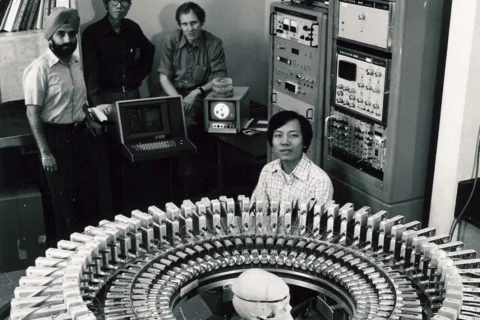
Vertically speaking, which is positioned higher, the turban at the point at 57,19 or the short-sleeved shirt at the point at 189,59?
the turban at the point at 57,19

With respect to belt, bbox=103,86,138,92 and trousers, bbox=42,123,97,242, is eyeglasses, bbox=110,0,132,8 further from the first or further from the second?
trousers, bbox=42,123,97,242

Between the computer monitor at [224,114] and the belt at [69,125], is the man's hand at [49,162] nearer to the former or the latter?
the belt at [69,125]

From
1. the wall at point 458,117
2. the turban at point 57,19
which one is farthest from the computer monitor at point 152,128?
the wall at point 458,117

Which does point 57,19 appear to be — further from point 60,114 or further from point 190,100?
point 190,100

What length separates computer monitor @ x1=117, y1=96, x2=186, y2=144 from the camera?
4402 mm

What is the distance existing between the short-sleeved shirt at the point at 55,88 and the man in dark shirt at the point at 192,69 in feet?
2.90

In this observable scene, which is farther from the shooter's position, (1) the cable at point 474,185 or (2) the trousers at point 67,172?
(2) the trousers at point 67,172

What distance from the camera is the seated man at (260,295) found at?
171 cm

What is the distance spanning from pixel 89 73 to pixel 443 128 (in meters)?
2.61

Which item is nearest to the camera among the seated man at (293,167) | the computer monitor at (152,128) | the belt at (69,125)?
the seated man at (293,167)

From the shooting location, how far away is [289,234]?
229 cm

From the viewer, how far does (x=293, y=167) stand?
3.25 metres

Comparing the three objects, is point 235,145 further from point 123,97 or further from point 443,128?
point 443,128

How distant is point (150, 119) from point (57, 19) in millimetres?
878
